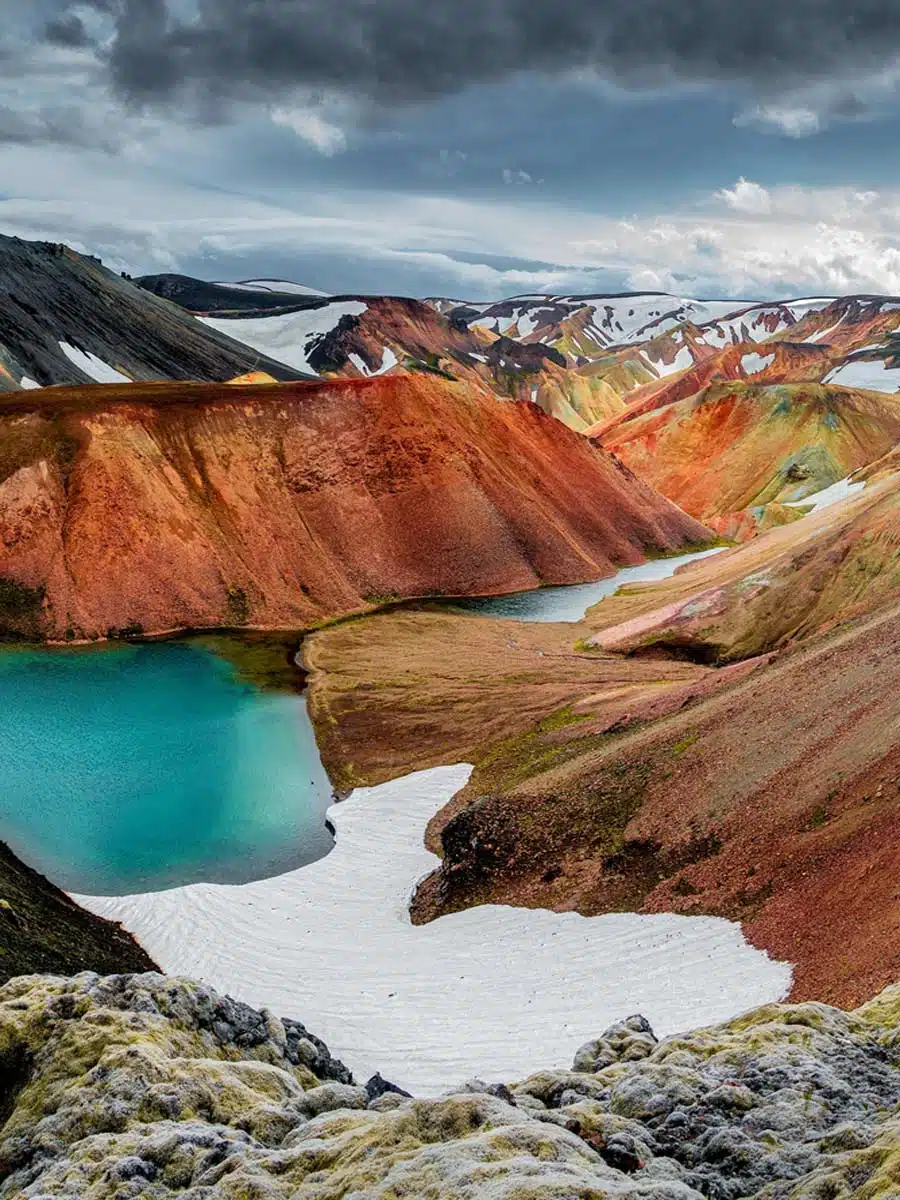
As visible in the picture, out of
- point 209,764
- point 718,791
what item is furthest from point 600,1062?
point 209,764

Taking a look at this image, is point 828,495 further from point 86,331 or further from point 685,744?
point 86,331

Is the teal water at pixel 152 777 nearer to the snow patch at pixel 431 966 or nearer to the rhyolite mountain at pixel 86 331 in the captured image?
the snow patch at pixel 431 966

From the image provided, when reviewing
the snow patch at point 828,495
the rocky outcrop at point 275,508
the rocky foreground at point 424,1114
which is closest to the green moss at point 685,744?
the rocky foreground at point 424,1114

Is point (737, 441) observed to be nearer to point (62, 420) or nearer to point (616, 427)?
point (616, 427)

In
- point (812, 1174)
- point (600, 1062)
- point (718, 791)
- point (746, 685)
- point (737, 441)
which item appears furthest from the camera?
point (737, 441)

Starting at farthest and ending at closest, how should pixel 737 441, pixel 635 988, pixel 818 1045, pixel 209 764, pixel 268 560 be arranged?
pixel 737 441, pixel 268 560, pixel 209 764, pixel 635 988, pixel 818 1045

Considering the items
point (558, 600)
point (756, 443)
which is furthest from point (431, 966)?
point (756, 443)

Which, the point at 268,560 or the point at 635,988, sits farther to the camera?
the point at 268,560
